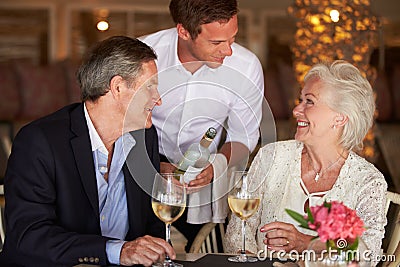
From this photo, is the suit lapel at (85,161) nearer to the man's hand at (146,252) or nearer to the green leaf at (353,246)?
the man's hand at (146,252)

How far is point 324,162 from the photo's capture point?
271cm

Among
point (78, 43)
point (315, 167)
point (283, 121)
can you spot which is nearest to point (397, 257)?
point (315, 167)

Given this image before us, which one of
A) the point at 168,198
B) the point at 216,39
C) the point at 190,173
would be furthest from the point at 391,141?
the point at 168,198

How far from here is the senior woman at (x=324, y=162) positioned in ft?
8.66

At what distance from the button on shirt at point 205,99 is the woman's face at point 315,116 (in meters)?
0.34

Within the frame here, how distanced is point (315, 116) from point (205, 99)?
60 cm

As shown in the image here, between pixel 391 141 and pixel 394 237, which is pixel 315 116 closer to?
pixel 394 237

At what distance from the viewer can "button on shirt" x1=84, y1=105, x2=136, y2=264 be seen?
247 centimetres

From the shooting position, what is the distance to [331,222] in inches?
68.7

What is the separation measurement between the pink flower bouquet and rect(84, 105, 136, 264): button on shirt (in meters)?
0.86

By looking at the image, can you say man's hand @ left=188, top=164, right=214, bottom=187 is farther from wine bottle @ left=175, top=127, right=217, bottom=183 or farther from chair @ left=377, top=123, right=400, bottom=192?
chair @ left=377, top=123, right=400, bottom=192

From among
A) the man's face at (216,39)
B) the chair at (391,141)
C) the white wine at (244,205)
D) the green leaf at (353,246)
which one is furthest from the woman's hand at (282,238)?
the chair at (391,141)

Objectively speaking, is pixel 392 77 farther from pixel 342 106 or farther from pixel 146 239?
Result: pixel 146 239

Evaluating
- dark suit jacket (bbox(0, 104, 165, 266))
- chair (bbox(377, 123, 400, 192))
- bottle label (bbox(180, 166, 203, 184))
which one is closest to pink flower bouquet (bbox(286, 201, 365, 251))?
dark suit jacket (bbox(0, 104, 165, 266))
